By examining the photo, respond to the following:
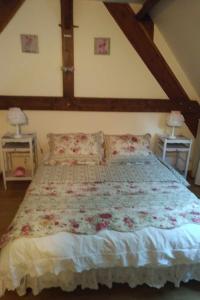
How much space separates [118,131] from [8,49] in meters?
1.82

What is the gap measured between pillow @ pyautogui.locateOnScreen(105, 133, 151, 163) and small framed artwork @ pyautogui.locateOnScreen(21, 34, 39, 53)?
1503 mm

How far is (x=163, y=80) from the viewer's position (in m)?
3.00

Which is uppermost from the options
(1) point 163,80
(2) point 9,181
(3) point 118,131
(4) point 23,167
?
(1) point 163,80

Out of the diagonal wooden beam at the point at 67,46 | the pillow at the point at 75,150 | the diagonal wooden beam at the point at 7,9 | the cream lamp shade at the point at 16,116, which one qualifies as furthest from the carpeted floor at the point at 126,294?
the diagonal wooden beam at the point at 7,9

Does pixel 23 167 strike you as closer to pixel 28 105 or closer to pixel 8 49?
pixel 28 105

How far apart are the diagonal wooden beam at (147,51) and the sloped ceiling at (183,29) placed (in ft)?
0.64

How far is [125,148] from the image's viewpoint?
2670 millimetres

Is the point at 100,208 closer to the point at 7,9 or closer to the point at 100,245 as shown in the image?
the point at 100,245

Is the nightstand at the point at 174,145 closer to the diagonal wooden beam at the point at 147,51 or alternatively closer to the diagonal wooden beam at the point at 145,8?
the diagonal wooden beam at the point at 147,51

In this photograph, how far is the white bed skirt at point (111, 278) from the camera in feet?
4.51

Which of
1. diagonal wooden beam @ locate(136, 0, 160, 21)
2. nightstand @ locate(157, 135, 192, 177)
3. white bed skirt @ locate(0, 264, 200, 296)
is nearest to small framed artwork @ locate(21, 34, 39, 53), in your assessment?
diagonal wooden beam @ locate(136, 0, 160, 21)

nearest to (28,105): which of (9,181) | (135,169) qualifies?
(9,181)

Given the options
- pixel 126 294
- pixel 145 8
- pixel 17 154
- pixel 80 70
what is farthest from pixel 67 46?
pixel 126 294

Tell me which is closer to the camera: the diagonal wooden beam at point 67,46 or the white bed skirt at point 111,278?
Result: the white bed skirt at point 111,278
